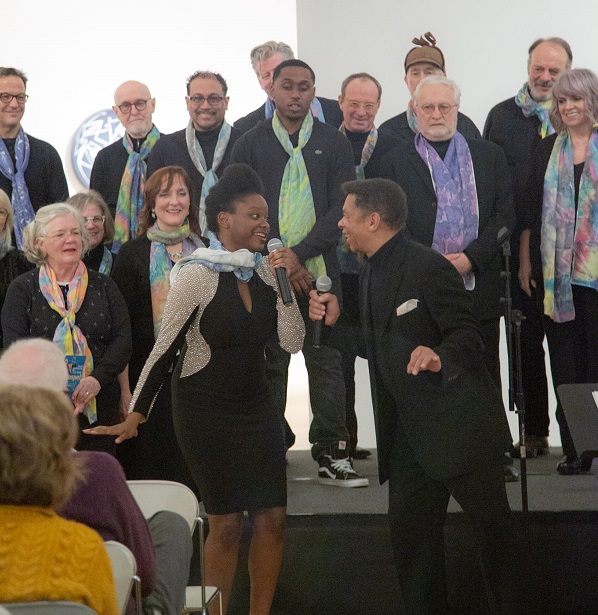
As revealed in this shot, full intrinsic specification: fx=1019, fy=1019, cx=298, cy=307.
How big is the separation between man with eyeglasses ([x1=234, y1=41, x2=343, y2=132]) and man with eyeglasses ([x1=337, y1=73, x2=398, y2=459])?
0.22 feet

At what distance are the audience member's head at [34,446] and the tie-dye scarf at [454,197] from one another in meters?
2.65

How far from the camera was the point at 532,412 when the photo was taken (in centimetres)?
444

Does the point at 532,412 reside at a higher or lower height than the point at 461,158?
lower

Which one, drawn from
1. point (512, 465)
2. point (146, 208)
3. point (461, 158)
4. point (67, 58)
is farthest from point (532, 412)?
point (67, 58)

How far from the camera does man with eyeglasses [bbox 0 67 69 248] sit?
4.51 meters

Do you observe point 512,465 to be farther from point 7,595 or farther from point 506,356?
point 7,595

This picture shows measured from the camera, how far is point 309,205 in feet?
14.1

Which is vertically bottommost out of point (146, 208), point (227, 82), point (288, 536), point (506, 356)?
point (288, 536)

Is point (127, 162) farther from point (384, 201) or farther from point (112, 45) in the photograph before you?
point (384, 201)

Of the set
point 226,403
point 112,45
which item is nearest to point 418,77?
point 112,45

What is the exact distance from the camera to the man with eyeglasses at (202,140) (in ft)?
14.5

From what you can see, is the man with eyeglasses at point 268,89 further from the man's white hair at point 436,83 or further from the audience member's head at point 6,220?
the audience member's head at point 6,220

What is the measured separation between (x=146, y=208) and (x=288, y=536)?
58.3 inches

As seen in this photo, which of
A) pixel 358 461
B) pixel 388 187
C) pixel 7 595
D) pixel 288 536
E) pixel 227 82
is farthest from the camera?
pixel 227 82
